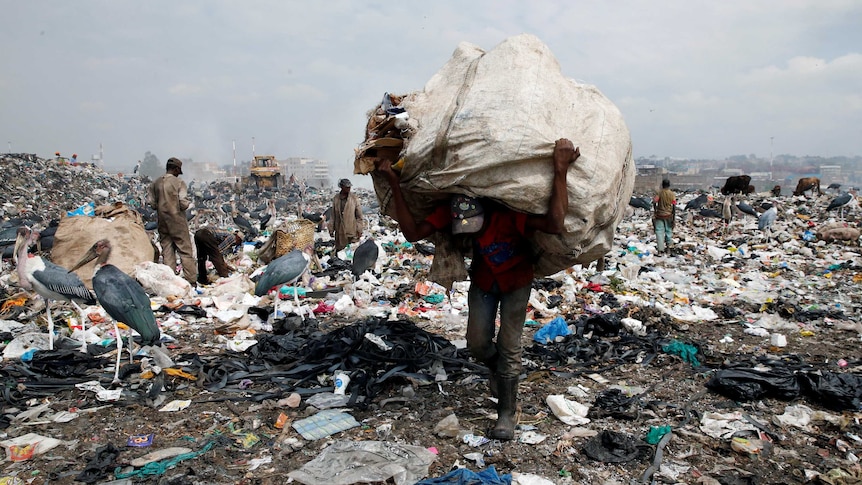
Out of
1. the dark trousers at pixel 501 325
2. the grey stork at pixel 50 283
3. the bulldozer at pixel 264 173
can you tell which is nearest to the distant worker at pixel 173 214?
the grey stork at pixel 50 283

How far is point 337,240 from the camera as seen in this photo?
338 inches

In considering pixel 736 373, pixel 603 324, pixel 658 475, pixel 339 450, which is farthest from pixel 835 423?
pixel 339 450

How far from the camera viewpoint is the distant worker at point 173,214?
709 cm

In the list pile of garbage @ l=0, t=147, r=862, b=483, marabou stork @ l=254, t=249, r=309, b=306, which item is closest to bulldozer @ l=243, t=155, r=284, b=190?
pile of garbage @ l=0, t=147, r=862, b=483

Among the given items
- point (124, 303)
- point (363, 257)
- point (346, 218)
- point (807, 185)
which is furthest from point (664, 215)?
point (807, 185)

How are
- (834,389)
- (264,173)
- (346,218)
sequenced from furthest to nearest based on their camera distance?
(264,173) → (346,218) → (834,389)

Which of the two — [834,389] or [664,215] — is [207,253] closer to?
[834,389]

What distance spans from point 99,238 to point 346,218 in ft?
11.1

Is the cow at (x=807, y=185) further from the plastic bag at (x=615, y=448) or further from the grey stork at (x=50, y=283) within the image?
the grey stork at (x=50, y=283)

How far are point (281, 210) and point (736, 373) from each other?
71.3ft

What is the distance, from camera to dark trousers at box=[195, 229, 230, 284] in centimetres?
773

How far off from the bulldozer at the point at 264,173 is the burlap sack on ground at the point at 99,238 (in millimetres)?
25385

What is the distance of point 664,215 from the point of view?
991cm

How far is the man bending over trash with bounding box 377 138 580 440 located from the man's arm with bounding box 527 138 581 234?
0.15 meters
